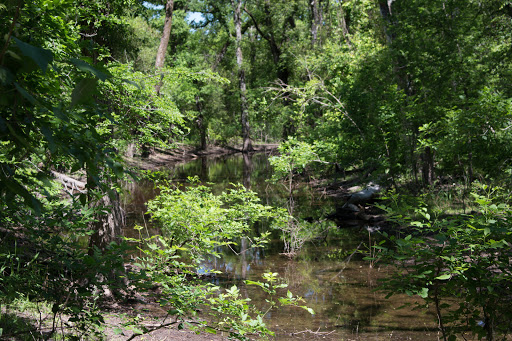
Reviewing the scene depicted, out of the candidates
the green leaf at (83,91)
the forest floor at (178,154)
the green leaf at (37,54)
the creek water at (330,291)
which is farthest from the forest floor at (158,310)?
the green leaf at (37,54)

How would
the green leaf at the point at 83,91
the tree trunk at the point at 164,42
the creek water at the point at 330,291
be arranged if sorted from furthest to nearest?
1. the tree trunk at the point at 164,42
2. the creek water at the point at 330,291
3. the green leaf at the point at 83,91

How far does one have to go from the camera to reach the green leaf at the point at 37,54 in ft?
3.19

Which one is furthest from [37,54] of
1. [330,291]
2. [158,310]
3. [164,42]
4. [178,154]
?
[178,154]

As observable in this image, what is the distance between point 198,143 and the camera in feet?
148

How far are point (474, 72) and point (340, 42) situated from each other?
8.40 metres

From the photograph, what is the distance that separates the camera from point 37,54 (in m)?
1.00

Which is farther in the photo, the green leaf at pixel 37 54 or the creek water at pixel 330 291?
the creek water at pixel 330 291

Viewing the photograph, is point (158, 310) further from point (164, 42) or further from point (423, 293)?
point (164, 42)

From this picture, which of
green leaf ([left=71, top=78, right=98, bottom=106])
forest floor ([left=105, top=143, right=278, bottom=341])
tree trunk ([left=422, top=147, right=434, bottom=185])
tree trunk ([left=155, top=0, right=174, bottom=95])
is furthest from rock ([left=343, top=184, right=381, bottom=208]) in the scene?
green leaf ([left=71, top=78, right=98, bottom=106])

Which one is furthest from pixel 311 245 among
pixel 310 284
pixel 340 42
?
pixel 340 42

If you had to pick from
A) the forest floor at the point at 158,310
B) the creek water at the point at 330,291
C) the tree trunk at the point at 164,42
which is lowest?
the creek water at the point at 330,291

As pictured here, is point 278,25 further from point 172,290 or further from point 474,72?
point 172,290

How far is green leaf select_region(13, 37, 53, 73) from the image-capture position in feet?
3.19

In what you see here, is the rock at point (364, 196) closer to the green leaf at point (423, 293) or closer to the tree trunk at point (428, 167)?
A: the tree trunk at point (428, 167)
